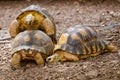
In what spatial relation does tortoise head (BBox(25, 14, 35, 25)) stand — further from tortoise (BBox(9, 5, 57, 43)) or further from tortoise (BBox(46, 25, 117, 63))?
tortoise (BBox(46, 25, 117, 63))

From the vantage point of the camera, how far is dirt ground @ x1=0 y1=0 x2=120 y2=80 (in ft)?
11.2

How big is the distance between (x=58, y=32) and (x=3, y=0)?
79.8 inches

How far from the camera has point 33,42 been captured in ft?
12.2

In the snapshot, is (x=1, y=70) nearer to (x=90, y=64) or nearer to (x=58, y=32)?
(x=90, y=64)

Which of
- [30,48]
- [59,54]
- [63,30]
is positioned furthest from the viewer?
[63,30]

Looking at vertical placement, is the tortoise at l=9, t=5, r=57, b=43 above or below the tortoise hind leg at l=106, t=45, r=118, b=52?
above

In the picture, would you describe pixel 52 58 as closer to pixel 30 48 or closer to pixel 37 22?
pixel 30 48

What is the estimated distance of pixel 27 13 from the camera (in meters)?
4.30

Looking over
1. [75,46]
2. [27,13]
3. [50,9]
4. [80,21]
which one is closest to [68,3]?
[50,9]

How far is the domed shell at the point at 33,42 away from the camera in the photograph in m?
3.70

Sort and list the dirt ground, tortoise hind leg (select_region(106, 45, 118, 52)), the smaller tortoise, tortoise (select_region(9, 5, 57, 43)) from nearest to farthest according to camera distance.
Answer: the dirt ground
the smaller tortoise
tortoise hind leg (select_region(106, 45, 118, 52))
tortoise (select_region(9, 5, 57, 43))

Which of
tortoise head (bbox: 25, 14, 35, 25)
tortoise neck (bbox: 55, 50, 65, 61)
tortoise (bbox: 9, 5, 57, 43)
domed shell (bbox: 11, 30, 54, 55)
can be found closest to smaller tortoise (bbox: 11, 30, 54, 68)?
domed shell (bbox: 11, 30, 54, 55)

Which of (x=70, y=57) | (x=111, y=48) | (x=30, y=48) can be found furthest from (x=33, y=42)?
(x=111, y=48)

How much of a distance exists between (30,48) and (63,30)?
161 cm
